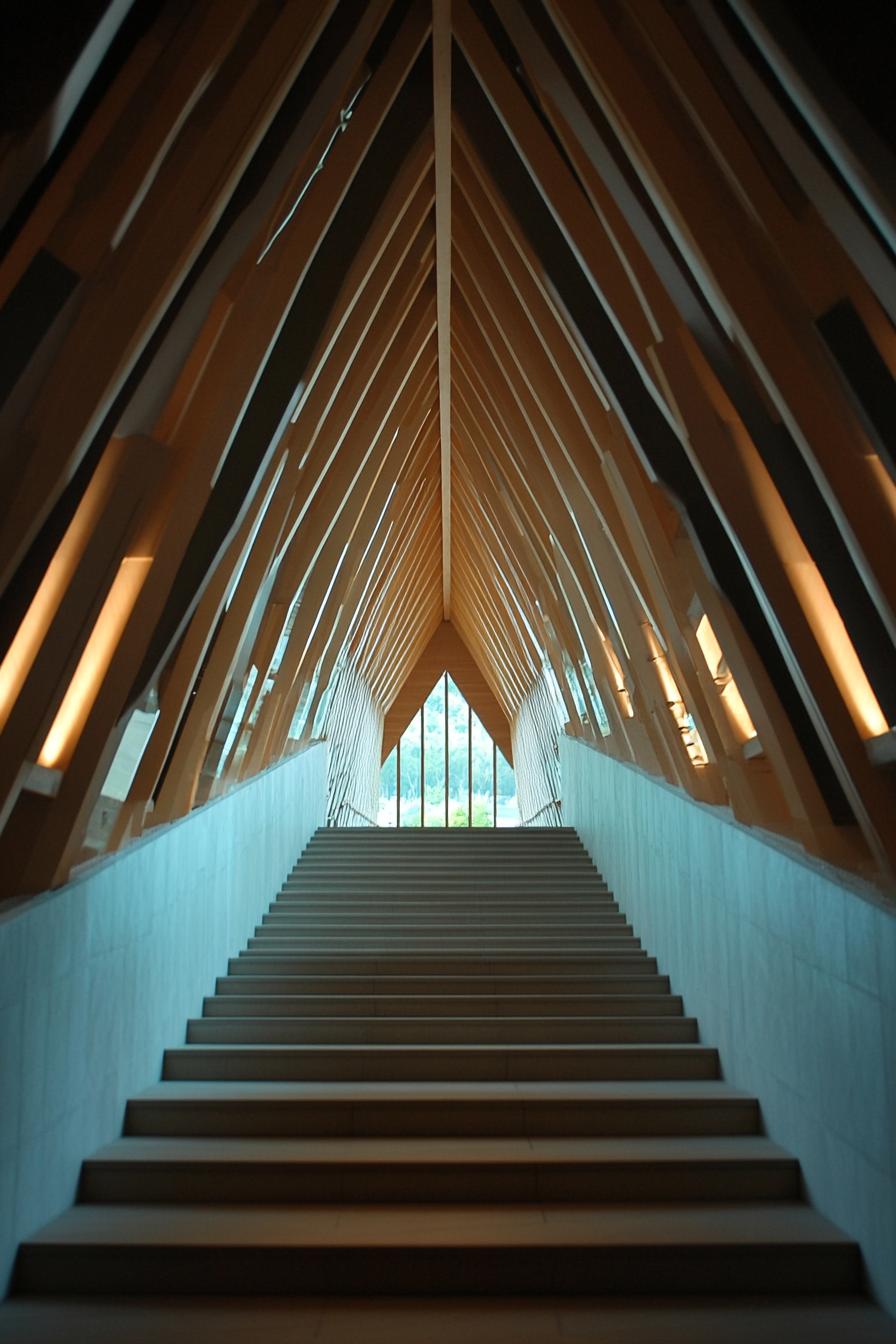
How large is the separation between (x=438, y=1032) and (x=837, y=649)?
368 cm

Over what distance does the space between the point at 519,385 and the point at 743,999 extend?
194 inches

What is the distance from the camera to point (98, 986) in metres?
5.87

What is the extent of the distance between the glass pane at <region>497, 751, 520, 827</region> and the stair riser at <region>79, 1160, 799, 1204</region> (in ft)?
81.2

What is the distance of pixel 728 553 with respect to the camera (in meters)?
5.92

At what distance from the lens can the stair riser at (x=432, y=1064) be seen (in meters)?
6.79

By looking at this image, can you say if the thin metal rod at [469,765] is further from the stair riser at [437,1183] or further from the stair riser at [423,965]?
the stair riser at [437,1183]

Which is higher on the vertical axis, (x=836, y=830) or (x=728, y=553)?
(x=728, y=553)

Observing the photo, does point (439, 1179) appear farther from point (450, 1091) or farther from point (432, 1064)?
point (432, 1064)

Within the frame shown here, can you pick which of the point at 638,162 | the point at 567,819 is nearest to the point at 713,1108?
the point at 638,162

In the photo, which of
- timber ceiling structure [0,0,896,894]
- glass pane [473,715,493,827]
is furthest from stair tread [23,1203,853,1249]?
glass pane [473,715,493,827]

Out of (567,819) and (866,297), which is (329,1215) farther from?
(567,819)

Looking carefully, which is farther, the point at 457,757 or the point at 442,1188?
the point at 457,757

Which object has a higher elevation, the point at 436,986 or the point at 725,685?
the point at 725,685

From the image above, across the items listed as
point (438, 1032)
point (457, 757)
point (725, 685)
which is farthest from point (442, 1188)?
point (457, 757)
